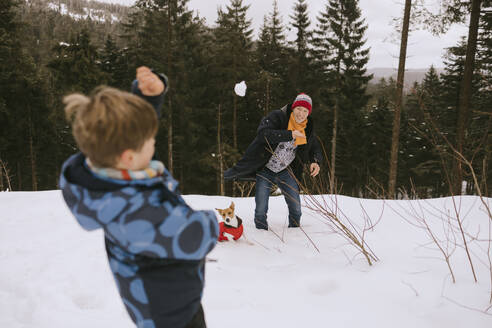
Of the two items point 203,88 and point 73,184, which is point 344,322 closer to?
point 73,184

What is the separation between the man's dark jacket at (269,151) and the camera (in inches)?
136

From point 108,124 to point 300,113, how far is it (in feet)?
8.84

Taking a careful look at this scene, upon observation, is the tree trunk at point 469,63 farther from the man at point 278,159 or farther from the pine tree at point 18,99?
the pine tree at point 18,99

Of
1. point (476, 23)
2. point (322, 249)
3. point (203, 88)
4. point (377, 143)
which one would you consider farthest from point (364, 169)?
point (322, 249)

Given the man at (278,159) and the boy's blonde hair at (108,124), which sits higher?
the boy's blonde hair at (108,124)

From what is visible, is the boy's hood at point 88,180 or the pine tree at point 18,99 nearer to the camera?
the boy's hood at point 88,180

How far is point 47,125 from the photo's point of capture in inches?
688

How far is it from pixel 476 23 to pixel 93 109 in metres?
11.2

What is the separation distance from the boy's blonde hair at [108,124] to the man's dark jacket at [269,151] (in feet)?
8.07

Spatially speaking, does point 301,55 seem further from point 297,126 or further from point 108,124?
point 108,124

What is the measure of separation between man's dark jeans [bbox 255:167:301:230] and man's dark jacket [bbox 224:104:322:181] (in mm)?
136

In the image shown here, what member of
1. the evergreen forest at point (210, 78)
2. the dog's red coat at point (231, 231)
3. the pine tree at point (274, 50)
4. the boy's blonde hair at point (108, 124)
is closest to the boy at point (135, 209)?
the boy's blonde hair at point (108, 124)

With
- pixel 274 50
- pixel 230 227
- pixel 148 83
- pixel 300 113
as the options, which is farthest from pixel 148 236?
pixel 274 50

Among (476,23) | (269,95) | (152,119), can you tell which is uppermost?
(476,23)
